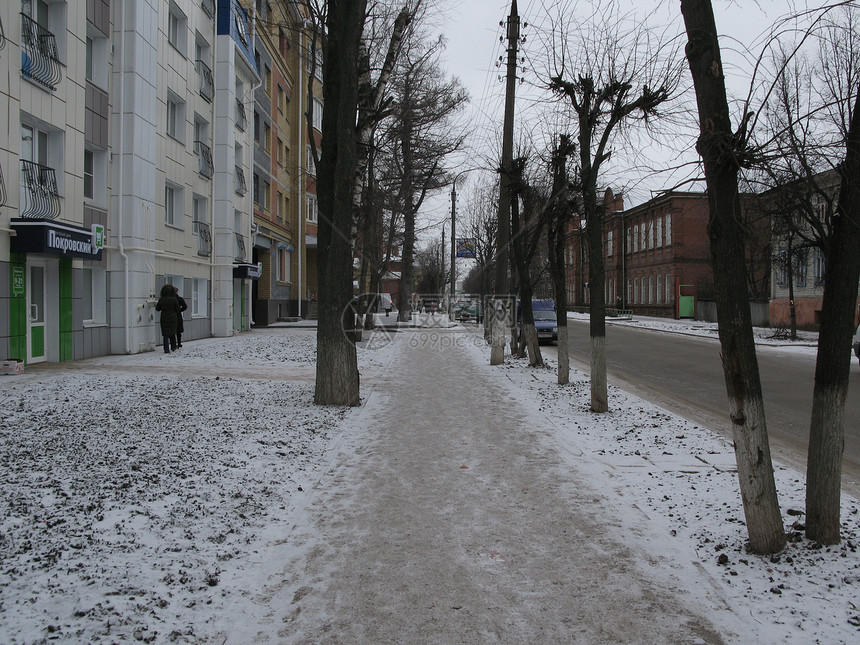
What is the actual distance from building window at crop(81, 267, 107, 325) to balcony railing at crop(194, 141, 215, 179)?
22.1 ft

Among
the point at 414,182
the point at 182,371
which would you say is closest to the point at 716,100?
the point at 182,371

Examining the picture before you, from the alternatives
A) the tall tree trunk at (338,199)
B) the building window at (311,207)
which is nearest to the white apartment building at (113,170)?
the tall tree trunk at (338,199)

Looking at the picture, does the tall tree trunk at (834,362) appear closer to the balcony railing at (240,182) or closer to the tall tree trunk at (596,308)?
the tall tree trunk at (596,308)

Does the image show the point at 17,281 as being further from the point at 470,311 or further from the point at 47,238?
the point at 470,311

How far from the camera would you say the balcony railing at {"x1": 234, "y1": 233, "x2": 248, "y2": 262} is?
23.9 meters

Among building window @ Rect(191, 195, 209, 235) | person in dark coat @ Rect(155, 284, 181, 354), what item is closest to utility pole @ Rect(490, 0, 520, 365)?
person in dark coat @ Rect(155, 284, 181, 354)

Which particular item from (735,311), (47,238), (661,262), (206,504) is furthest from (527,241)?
(661,262)

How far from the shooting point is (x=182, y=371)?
12.5 metres

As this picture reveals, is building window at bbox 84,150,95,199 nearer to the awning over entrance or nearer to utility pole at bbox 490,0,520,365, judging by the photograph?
the awning over entrance

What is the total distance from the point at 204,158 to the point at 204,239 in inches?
108

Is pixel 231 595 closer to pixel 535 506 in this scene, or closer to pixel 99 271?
pixel 535 506

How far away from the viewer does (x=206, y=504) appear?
485cm

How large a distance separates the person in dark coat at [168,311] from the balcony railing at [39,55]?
17.6 feet

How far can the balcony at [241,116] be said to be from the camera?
23.7 meters
